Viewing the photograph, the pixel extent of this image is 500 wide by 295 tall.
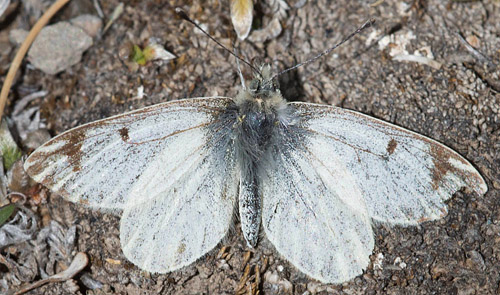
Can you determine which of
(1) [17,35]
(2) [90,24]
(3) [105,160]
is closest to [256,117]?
(3) [105,160]

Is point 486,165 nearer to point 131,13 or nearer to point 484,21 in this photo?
point 484,21

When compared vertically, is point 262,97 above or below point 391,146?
above

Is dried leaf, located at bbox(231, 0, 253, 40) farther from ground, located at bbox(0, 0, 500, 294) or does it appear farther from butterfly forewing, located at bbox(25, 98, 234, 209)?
butterfly forewing, located at bbox(25, 98, 234, 209)

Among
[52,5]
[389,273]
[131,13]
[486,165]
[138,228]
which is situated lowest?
[389,273]

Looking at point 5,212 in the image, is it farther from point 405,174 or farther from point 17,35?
point 405,174

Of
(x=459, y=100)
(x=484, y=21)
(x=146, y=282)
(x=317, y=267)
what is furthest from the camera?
(x=484, y=21)

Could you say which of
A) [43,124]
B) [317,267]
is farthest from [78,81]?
[317,267]

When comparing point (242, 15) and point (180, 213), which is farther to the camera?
point (242, 15)

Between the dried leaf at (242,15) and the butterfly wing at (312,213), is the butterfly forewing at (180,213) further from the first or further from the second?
the dried leaf at (242,15)
